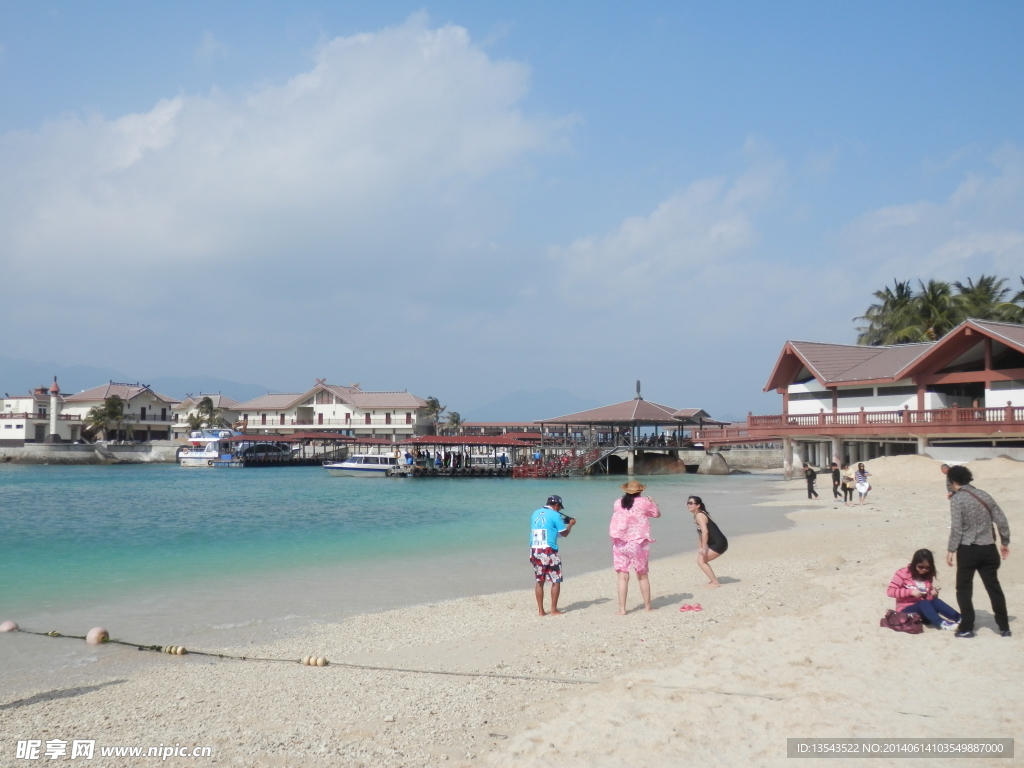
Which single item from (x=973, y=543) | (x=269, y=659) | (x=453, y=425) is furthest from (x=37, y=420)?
(x=973, y=543)

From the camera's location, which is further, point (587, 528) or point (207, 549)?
point (587, 528)

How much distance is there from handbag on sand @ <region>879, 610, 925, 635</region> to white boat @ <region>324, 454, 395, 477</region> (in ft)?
160

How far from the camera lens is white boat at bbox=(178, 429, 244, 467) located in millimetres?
71562

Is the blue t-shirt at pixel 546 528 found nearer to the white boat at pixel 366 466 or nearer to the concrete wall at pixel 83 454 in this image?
the white boat at pixel 366 466

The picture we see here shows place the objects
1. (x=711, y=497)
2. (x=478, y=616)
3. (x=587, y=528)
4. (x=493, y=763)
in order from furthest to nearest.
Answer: (x=711, y=497) → (x=587, y=528) → (x=478, y=616) → (x=493, y=763)

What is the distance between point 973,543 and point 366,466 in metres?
50.4

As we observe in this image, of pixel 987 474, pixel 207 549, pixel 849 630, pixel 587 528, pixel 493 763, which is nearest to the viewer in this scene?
pixel 493 763

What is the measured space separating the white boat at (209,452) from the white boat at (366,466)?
1979 cm

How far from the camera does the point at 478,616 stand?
10.1 m

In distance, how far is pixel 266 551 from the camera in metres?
18.0

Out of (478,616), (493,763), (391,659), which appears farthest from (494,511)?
(493,763)

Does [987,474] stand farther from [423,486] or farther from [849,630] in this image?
[423,486]

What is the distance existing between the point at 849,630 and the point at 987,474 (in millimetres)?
23586

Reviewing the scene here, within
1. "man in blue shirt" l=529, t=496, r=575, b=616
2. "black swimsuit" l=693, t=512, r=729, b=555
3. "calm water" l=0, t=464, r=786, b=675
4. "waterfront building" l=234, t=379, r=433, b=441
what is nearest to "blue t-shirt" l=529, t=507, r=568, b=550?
"man in blue shirt" l=529, t=496, r=575, b=616
